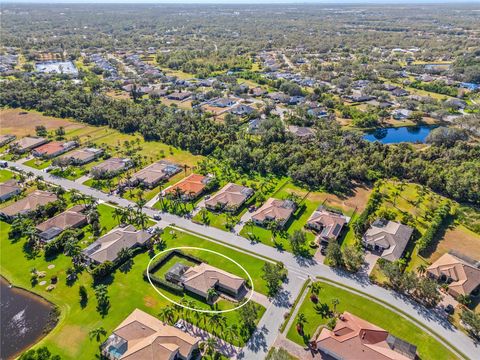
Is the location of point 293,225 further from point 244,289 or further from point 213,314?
point 213,314

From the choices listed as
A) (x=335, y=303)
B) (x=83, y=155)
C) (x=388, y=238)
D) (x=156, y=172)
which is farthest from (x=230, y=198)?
(x=83, y=155)

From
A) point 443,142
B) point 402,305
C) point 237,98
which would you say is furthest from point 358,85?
point 402,305

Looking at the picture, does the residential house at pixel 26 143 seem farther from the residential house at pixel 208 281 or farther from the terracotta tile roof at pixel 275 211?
the terracotta tile roof at pixel 275 211

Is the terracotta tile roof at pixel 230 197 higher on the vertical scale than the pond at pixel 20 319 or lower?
higher

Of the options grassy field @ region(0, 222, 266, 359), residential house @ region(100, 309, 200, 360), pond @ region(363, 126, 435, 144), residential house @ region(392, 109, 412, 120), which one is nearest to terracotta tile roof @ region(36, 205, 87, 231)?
grassy field @ region(0, 222, 266, 359)

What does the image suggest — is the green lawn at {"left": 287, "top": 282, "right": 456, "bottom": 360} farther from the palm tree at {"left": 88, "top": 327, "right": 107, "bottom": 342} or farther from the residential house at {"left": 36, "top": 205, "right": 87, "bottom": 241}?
the residential house at {"left": 36, "top": 205, "right": 87, "bottom": 241}

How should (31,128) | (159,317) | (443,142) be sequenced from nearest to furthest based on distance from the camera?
(159,317), (443,142), (31,128)

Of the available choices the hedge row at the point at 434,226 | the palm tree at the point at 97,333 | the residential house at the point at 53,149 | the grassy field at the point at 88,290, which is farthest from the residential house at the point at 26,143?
the hedge row at the point at 434,226
